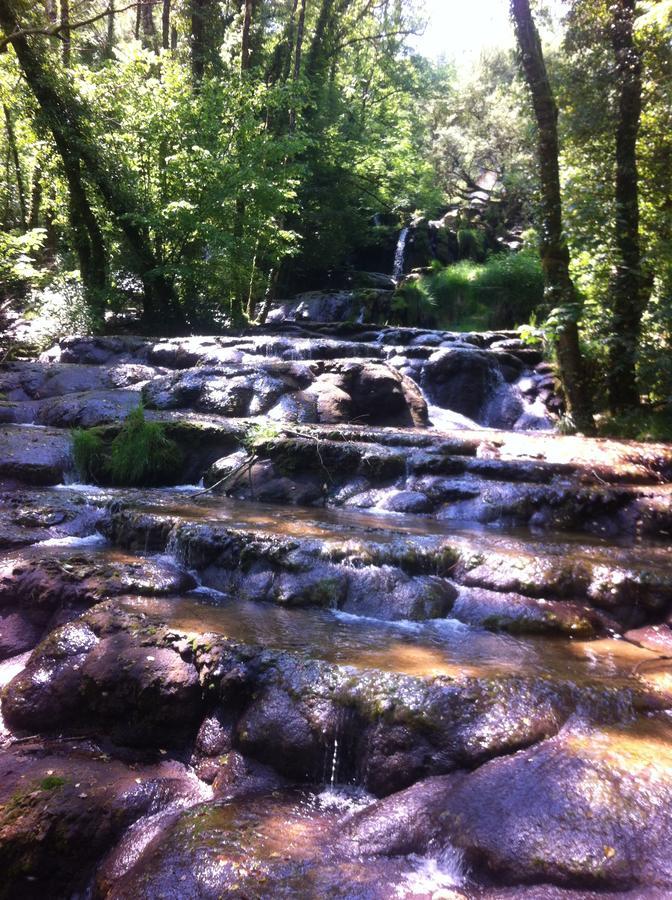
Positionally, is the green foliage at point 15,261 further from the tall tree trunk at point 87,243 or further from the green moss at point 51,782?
the green moss at point 51,782

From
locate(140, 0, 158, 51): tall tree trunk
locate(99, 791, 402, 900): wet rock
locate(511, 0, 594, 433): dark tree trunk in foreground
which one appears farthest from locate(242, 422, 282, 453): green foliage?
locate(140, 0, 158, 51): tall tree trunk

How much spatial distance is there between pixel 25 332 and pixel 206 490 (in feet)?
29.1

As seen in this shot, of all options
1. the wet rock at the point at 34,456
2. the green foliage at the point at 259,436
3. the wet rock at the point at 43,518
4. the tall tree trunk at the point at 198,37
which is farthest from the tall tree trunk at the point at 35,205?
the wet rock at the point at 43,518

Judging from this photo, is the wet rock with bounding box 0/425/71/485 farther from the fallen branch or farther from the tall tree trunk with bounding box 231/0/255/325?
the tall tree trunk with bounding box 231/0/255/325

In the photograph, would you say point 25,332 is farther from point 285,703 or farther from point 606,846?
point 606,846

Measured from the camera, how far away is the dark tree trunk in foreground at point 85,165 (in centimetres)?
1274

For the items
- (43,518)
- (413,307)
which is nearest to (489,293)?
(413,307)

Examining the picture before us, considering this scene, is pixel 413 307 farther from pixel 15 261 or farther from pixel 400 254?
pixel 15 261

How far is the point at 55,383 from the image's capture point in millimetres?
9773

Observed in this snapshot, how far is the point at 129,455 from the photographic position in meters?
7.07

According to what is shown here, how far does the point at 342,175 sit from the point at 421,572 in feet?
56.0

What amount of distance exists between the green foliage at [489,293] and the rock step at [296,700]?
45.2 feet

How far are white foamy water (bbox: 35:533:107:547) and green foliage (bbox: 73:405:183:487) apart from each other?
5.79 ft

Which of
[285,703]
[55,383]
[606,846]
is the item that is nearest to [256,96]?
[55,383]
